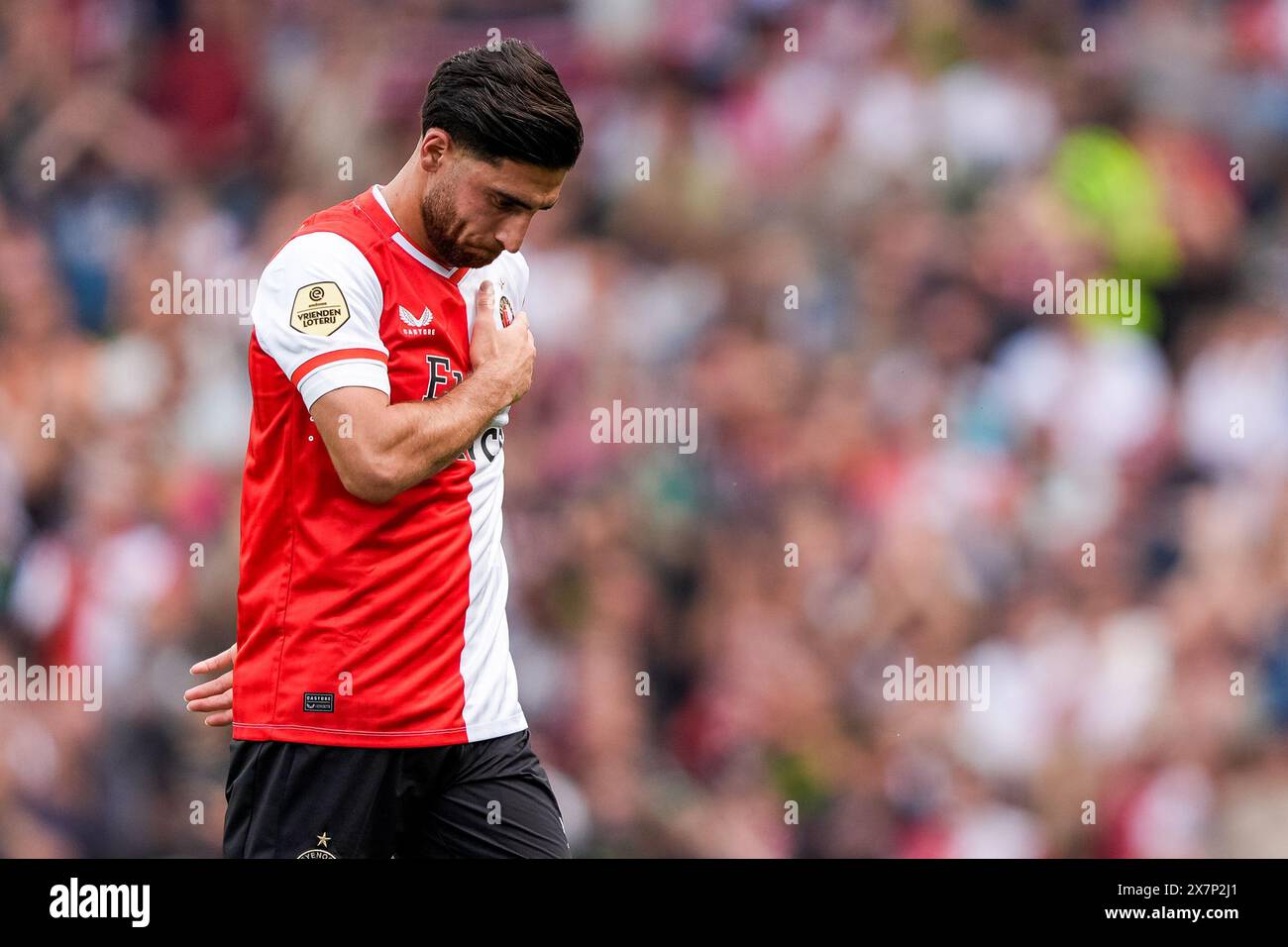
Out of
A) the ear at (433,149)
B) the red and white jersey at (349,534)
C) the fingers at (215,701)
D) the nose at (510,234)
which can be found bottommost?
the fingers at (215,701)

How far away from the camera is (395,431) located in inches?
112

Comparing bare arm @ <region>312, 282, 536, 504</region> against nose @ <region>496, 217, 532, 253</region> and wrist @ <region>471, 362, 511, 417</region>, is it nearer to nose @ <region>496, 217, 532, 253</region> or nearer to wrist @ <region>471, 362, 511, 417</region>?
wrist @ <region>471, 362, 511, 417</region>

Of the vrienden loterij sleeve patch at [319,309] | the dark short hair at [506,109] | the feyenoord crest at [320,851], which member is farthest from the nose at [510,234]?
the feyenoord crest at [320,851]

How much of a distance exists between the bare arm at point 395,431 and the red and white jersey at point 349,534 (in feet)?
0.15

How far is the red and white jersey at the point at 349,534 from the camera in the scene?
9.59ft

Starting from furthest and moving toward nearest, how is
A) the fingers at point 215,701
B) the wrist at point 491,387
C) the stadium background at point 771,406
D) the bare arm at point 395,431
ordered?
the stadium background at point 771,406, the fingers at point 215,701, the wrist at point 491,387, the bare arm at point 395,431

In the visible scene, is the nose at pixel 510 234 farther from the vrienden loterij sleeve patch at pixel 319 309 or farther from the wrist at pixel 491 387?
the vrienden loterij sleeve patch at pixel 319 309

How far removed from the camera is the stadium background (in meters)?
5.64

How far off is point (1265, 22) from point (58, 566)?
5.40m

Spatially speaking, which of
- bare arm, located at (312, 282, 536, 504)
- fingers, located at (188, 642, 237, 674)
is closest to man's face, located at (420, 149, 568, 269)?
bare arm, located at (312, 282, 536, 504)

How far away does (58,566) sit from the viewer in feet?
20.0

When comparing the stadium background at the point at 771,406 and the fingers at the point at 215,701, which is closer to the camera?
the fingers at the point at 215,701

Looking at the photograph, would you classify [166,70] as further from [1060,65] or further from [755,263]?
[1060,65]

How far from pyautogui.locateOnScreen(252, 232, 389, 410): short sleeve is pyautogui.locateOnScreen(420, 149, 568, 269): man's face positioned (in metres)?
0.17
